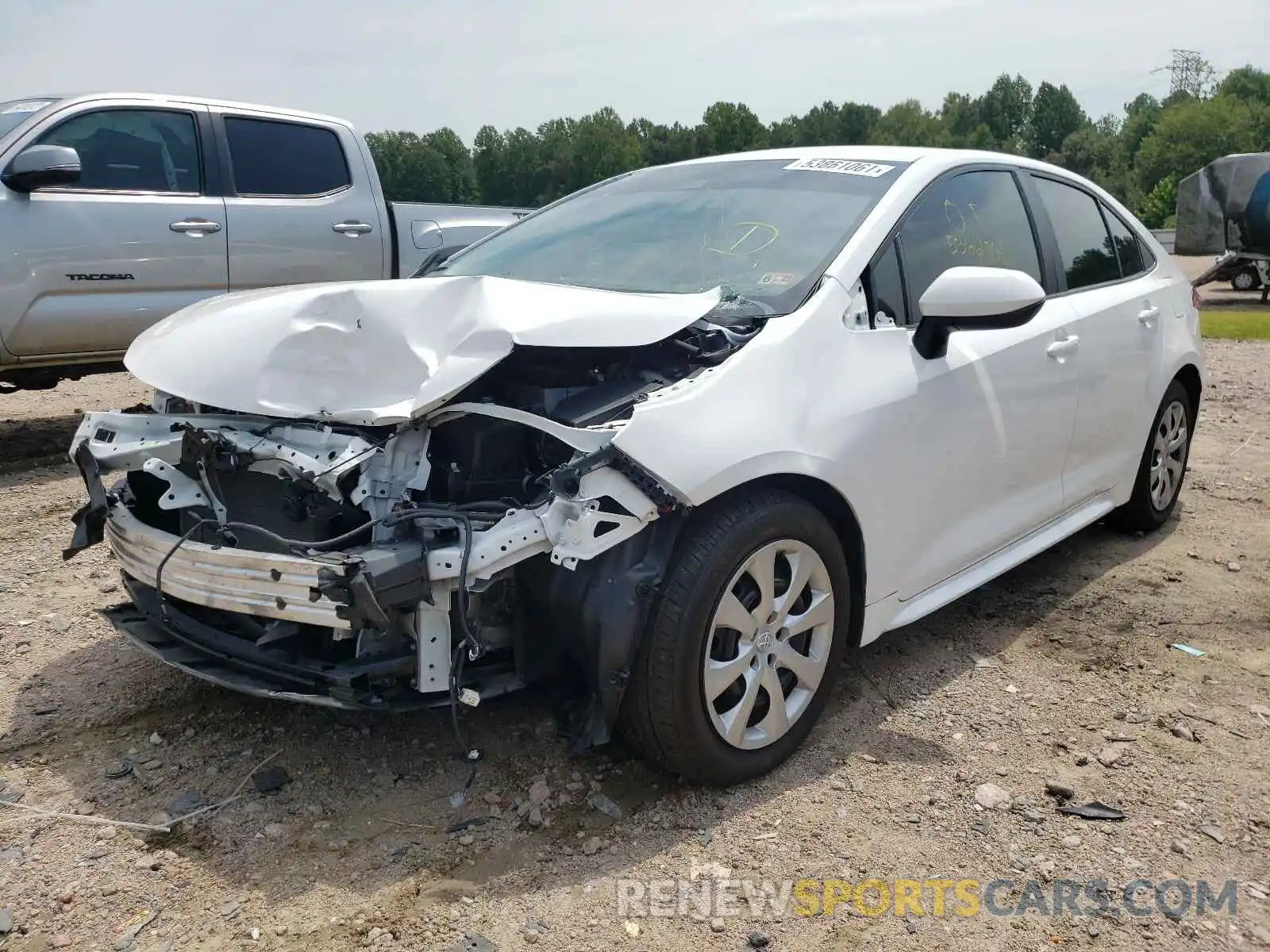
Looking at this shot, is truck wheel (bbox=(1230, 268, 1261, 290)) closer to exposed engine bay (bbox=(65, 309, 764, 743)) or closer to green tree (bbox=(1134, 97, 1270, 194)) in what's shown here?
exposed engine bay (bbox=(65, 309, 764, 743))

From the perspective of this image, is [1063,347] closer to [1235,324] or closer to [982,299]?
[982,299]

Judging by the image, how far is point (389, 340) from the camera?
279 cm

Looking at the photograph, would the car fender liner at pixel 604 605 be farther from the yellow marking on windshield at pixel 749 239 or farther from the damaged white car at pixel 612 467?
the yellow marking on windshield at pixel 749 239

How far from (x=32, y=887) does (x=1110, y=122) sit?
120 metres

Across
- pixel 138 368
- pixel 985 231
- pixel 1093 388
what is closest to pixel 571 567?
pixel 138 368

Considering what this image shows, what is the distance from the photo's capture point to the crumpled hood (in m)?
2.62

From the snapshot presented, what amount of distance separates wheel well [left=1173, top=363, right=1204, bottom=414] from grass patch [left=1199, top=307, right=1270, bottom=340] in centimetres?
783

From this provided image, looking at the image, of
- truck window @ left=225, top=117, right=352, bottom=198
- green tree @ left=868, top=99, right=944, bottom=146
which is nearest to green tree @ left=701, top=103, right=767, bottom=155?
green tree @ left=868, top=99, right=944, bottom=146

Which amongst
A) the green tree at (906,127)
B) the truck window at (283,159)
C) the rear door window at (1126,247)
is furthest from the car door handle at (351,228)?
the green tree at (906,127)

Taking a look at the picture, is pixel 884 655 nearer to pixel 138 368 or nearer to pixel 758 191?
pixel 758 191

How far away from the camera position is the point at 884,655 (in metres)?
3.72

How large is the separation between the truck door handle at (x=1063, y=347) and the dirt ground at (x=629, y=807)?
1038 millimetres

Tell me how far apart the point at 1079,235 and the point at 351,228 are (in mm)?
4780

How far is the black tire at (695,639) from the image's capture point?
102 inches
